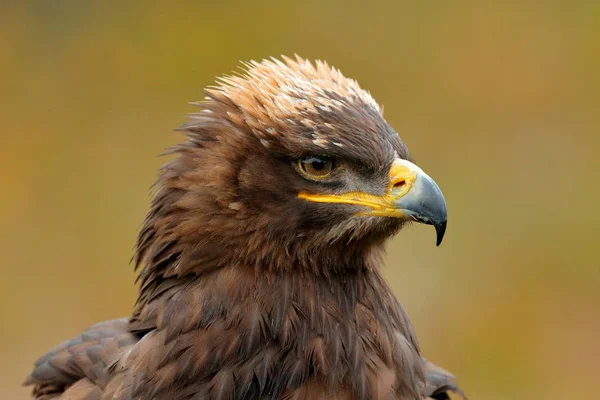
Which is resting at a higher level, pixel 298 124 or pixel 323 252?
pixel 298 124

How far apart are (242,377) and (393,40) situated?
7.96 metres

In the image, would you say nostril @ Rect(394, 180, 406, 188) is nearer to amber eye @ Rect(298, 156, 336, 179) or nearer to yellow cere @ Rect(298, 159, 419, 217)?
yellow cere @ Rect(298, 159, 419, 217)

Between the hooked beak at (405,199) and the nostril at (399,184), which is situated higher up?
the nostril at (399,184)

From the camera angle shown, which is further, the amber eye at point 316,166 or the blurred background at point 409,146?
the blurred background at point 409,146

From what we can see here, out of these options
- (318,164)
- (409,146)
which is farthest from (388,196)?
(409,146)

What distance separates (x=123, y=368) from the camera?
3811mm

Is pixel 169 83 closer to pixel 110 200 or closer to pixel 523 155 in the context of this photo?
pixel 110 200

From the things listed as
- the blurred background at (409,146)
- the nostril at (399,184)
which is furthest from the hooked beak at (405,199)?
the blurred background at (409,146)

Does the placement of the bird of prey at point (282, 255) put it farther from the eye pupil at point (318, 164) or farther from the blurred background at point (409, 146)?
the blurred background at point (409, 146)

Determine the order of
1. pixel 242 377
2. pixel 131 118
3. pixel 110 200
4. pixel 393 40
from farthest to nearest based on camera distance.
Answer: pixel 393 40, pixel 131 118, pixel 110 200, pixel 242 377

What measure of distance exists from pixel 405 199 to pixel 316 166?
0.32m

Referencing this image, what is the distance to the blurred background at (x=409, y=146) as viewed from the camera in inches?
332

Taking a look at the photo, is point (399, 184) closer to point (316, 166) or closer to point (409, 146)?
point (316, 166)

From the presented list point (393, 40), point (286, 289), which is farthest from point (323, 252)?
point (393, 40)
